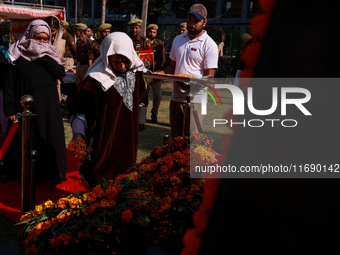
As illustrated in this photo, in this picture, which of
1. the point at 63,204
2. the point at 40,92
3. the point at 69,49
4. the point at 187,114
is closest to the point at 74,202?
the point at 63,204

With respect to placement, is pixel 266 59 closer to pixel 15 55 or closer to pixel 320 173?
pixel 320 173

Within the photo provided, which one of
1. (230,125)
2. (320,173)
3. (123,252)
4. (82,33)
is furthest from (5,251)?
(82,33)

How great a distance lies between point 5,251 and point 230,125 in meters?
1.92

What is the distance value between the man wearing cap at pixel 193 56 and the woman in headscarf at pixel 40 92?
5.34ft

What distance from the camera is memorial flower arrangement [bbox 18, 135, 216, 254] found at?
5.61 ft

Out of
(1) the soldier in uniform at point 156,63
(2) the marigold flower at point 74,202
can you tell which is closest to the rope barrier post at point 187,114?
(2) the marigold flower at point 74,202

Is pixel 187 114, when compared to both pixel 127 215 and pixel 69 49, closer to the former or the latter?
pixel 127 215

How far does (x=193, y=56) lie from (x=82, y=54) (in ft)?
13.2

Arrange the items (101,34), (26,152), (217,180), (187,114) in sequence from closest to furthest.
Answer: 1. (217,180)
2. (26,152)
3. (187,114)
4. (101,34)

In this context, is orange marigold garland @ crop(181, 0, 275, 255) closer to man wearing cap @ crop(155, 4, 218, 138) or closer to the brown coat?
the brown coat

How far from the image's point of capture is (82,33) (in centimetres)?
820

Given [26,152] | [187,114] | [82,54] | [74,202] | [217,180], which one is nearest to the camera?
[217,180]

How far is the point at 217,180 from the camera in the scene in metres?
0.78

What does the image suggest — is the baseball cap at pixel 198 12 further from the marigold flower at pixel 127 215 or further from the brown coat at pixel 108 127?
the marigold flower at pixel 127 215
